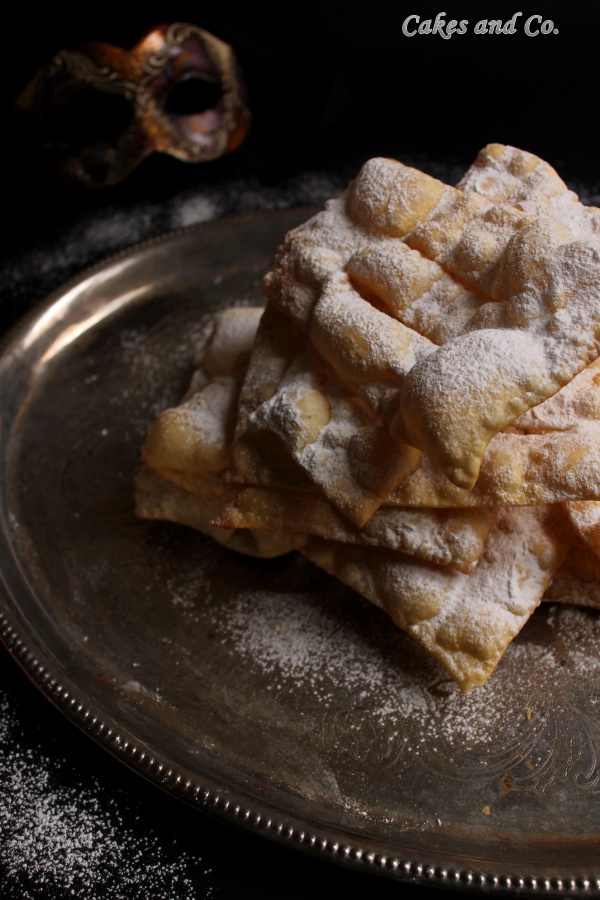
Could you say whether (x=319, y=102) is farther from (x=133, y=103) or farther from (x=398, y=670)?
(x=398, y=670)

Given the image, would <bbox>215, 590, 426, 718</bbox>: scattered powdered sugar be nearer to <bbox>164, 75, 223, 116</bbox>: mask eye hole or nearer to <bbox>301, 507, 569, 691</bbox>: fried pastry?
<bbox>301, 507, 569, 691</bbox>: fried pastry

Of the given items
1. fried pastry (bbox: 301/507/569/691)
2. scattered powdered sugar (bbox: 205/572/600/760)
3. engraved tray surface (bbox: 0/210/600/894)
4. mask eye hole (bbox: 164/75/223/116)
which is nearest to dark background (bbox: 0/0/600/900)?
mask eye hole (bbox: 164/75/223/116)

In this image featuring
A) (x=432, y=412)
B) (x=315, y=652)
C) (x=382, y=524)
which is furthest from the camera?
(x=315, y=652)

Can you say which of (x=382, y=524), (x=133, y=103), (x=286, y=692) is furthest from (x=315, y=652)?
(x=133, y=103)

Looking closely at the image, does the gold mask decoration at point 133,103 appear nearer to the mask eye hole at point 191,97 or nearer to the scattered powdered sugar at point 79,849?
the mask eye hole at point 191,97

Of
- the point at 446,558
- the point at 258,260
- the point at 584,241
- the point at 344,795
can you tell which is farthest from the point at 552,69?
the point at 344,795

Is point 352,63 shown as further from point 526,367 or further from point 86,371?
point 526,367

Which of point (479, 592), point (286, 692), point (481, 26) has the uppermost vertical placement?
point (481, 26)

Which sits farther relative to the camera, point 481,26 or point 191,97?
point 481,26
